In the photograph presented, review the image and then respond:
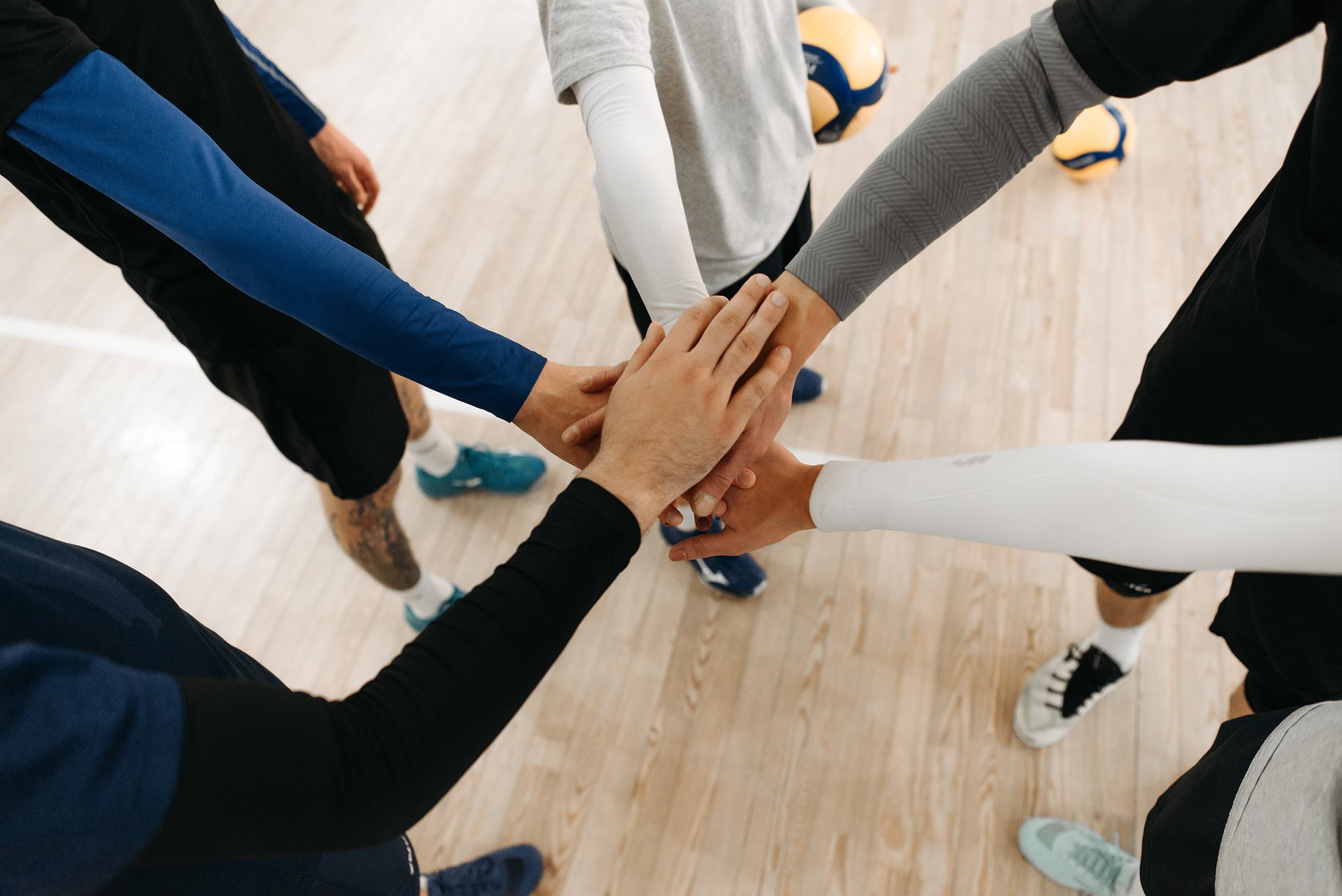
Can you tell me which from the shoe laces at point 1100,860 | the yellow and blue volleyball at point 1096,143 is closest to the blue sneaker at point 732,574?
the shoe laces at point 1100,860

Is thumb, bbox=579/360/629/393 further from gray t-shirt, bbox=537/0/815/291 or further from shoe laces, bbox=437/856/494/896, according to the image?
shoe laces, bbox=437/856/494/896

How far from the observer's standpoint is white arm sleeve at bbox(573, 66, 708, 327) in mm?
1023

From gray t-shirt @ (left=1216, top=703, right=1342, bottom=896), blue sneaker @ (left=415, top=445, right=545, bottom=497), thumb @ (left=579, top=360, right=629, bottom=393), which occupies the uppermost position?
thumb @ (left=579, top=360, right=629, bottom=393)

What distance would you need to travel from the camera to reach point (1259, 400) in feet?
3.07

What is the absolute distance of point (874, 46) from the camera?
5.41ft

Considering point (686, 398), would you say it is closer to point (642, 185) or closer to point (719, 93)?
point (642, 185)

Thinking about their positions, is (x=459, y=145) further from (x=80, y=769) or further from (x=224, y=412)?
(x=80, y=769)

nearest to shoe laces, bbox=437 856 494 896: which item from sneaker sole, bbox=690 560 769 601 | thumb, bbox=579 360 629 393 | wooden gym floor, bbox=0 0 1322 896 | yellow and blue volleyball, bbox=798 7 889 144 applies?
wooden gym floor, bbox=0 0 1322 896

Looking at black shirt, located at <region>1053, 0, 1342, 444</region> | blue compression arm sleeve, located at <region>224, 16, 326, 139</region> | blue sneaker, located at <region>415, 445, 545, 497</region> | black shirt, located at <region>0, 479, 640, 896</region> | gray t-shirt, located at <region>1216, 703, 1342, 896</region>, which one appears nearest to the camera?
black shirt, located at <region>0, 479, 640, 896</region>

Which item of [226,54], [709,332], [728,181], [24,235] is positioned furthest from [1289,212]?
[24,235]

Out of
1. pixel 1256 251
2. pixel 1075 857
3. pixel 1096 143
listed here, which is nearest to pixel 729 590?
pixel 1075 857

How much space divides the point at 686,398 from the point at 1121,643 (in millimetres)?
1096

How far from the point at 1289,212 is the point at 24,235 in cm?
A: 339

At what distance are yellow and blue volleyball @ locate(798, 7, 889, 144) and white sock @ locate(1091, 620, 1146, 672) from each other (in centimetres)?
113
